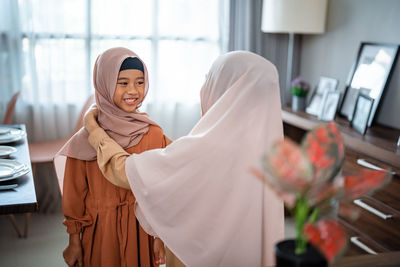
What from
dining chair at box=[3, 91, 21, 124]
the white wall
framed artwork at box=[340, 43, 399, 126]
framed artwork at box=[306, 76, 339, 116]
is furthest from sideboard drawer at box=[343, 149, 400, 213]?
dining chair at box=[3, 91, 21, 124]

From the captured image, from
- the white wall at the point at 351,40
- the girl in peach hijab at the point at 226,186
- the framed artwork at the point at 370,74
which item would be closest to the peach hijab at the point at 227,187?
the girl in peach hijab at the point at 226,186

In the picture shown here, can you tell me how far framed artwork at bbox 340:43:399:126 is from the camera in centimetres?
285

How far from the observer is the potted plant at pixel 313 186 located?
69 cm

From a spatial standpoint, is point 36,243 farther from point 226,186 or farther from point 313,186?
point 313,186

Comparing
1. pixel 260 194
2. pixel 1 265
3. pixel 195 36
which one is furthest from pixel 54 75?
pixel 260 194

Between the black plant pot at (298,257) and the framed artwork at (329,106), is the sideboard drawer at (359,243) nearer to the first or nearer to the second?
the framed artwork at (329,106)

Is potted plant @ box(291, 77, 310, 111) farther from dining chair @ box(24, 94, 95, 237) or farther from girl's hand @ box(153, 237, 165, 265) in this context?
girl's hand @ box(153, 237, 165, 265)

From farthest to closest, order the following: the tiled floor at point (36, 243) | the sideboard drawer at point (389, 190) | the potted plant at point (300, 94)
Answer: the potted plant at point (300, 94) → the tiled floor at point (36, 243) → the sideboard drawer at point (389, 190)

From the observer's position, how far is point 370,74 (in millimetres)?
2996

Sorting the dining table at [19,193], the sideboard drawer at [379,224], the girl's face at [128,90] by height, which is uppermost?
the girl's face at [128,90]

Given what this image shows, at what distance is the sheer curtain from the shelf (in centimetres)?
116

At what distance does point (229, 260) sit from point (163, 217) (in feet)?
0.82

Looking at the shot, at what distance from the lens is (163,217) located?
1425 millimetres

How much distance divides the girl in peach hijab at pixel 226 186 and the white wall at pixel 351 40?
182 cm
